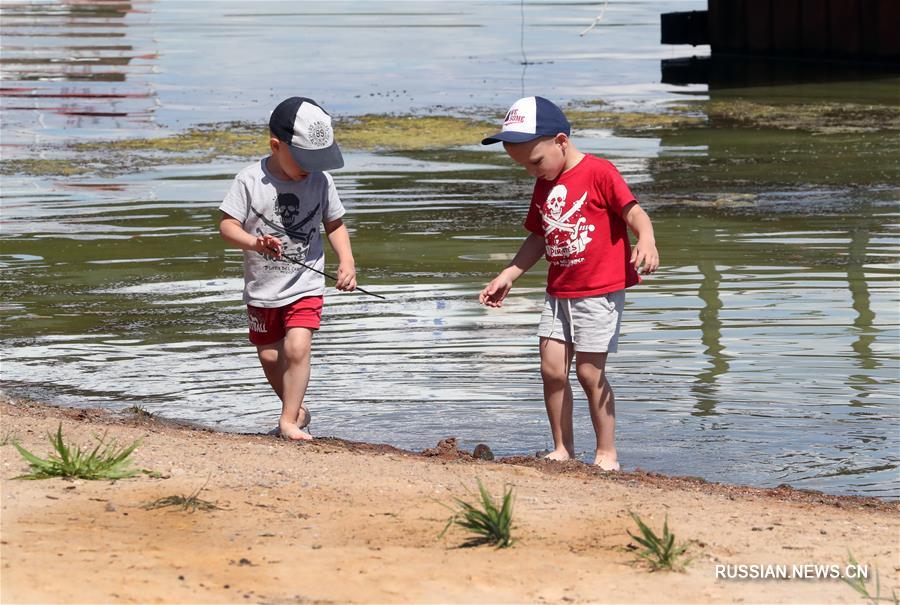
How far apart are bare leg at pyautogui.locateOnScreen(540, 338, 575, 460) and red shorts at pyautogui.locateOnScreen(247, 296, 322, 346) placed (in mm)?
943

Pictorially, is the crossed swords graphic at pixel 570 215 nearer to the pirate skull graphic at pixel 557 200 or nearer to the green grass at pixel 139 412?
the pirate skull graphic at pixel 557 200

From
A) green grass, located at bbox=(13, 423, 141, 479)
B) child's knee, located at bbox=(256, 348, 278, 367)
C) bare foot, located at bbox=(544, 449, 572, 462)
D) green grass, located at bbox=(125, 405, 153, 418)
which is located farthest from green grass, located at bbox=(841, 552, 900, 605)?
green grass, located at bbox=(125, 405, 153, 418)

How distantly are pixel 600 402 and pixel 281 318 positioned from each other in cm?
134

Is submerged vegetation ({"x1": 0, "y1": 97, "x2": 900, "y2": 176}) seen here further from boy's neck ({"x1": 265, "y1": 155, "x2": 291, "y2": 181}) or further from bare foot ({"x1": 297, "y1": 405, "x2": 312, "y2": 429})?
boy's neck ({"x1": 265, "y1": 155, "x2": 291, "y2": 181})

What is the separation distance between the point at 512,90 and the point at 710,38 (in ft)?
32.9

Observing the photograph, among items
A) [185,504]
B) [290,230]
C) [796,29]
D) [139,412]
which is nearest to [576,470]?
[290,230]

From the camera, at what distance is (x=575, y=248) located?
5625 millimetres

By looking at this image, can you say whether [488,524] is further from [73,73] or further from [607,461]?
[73,73]

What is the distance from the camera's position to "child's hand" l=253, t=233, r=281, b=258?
5730 millimetres

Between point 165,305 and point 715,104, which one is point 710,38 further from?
point 165,305

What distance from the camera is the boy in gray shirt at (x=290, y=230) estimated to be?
5863mm

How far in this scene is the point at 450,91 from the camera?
23312 millimetres

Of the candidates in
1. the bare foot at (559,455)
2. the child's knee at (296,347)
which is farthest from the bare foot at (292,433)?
the bare foot at (559,455)

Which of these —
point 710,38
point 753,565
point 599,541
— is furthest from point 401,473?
point 710,38
